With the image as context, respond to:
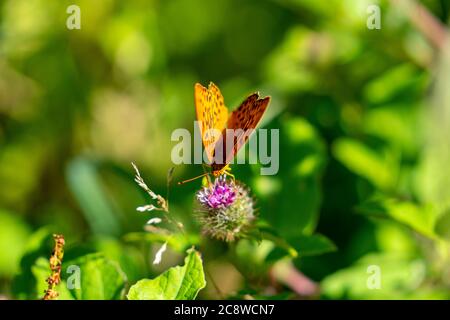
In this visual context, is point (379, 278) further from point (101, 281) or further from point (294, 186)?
point (101, 281)

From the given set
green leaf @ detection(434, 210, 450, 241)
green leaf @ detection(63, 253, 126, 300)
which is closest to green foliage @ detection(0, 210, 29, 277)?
green leaf @ detection(63, 253, 126, 300)

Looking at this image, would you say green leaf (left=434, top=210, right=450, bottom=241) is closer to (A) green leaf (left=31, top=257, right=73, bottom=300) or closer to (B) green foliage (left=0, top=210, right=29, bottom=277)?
(A) green leaf (left=31, top=257, right=73, bottom=300)

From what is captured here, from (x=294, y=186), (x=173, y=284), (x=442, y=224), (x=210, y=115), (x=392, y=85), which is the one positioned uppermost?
(x=392, y=85)

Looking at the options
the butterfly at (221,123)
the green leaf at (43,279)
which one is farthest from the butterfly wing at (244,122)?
the green leaf at (43,279)

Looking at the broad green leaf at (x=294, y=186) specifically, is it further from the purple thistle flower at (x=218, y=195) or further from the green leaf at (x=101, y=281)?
the green leaf at (x=101, y=281)

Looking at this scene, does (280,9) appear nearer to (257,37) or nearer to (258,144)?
(257,37)

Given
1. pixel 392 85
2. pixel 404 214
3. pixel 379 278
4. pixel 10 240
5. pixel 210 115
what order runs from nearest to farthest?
pixel 210 115, pixel 404 214, pixel 379 278, pixel 392 85, pixel 10 240

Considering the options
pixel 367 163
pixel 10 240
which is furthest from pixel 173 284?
pixel 10 240
